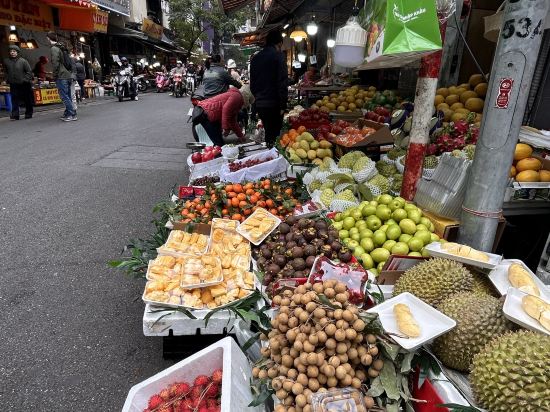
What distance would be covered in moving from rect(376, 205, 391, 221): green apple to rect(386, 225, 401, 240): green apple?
0.15m

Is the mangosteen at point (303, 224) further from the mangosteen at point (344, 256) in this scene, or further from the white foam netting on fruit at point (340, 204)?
the white foam netting on fruit at point (340, 204)

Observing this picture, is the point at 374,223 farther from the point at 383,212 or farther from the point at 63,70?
the point at 63,70

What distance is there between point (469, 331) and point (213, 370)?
1.36 meters

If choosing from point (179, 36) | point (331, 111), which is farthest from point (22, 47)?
point (179, 36)

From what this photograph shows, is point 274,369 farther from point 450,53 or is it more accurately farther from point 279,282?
point 450,53

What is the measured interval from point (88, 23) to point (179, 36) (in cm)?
2972

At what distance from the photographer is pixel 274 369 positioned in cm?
180

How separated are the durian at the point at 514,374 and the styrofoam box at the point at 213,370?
1.07 meters

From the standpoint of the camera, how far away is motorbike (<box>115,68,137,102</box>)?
64.8ft

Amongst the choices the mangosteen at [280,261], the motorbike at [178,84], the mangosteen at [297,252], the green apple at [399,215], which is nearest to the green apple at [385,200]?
the green apple at [399,215]

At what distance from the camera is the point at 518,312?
72.3 inches

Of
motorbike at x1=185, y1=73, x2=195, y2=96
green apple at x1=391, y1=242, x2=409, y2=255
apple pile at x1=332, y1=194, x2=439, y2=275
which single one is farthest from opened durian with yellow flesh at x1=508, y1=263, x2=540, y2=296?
motorbike at x1=185, y1=73, x2=195, y2=96

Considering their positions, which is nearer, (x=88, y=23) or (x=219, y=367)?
(x=219, y=367)

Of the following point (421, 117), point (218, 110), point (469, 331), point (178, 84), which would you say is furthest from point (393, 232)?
point (178, 84)
